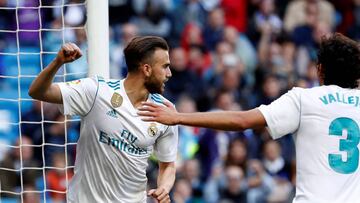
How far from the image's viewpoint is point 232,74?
591 inches

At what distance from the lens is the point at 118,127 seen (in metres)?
7.91

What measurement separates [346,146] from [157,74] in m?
1.71

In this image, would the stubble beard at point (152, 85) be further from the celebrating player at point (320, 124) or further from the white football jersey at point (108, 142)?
the celebrating player at point (320, 124)

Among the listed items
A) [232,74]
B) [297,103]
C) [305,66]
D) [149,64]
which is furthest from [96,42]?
[305,66]

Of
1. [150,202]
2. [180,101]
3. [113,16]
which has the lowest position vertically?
[150,202]

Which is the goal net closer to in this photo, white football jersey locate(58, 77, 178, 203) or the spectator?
white football jersey locate(58, 77, 178, 203)

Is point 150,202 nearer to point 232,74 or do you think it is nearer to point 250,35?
point 232,74

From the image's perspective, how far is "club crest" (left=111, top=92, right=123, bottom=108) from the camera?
26.0 feet

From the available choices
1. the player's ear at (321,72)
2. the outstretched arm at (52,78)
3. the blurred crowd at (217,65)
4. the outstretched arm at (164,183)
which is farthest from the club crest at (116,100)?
the blurred crowd at (217,65)

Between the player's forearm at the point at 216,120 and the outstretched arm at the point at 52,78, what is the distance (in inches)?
42.9

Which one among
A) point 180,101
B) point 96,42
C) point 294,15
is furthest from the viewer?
point 294,15

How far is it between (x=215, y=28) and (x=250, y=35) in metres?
0.82

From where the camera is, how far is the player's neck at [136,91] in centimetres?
800

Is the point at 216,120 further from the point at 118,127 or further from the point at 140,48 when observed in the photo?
the point at 140,48
